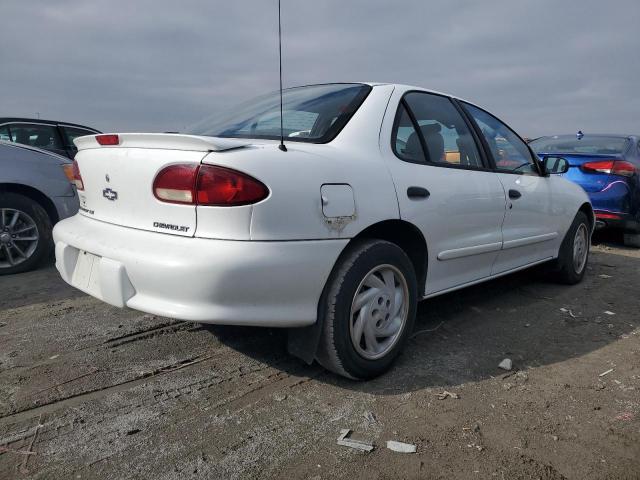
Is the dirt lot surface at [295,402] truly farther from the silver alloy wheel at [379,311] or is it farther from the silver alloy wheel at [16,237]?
the silver alloy wheel at [16,237]

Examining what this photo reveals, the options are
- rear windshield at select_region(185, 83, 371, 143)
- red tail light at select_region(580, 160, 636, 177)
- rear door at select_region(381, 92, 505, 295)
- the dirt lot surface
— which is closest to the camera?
the dirt lot surface

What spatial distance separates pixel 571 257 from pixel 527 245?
3.31 feet

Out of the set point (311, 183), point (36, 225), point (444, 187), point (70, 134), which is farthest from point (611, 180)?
point (70, 134)

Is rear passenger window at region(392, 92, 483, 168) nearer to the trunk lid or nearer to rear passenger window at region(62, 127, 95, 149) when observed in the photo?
the trunk lid

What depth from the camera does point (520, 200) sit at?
139 inches

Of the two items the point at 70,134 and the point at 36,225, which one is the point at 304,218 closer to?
the point at 36,225

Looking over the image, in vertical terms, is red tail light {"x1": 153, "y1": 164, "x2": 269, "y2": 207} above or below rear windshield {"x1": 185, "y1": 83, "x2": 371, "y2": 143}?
below

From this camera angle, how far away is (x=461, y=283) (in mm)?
3119

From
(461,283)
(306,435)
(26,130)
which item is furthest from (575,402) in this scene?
(26,130)

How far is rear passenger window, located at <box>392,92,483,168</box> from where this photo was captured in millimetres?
2744

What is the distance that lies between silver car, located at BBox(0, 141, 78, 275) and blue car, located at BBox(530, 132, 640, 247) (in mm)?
5594

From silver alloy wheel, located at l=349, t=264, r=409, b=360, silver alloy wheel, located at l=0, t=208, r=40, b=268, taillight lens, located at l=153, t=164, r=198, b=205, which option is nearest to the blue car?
silver alloy wheel, located at l=349, t=264, r=409, b=360

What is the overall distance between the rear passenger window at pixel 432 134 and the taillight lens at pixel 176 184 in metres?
1.15

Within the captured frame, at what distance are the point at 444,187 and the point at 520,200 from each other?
3.43ft
